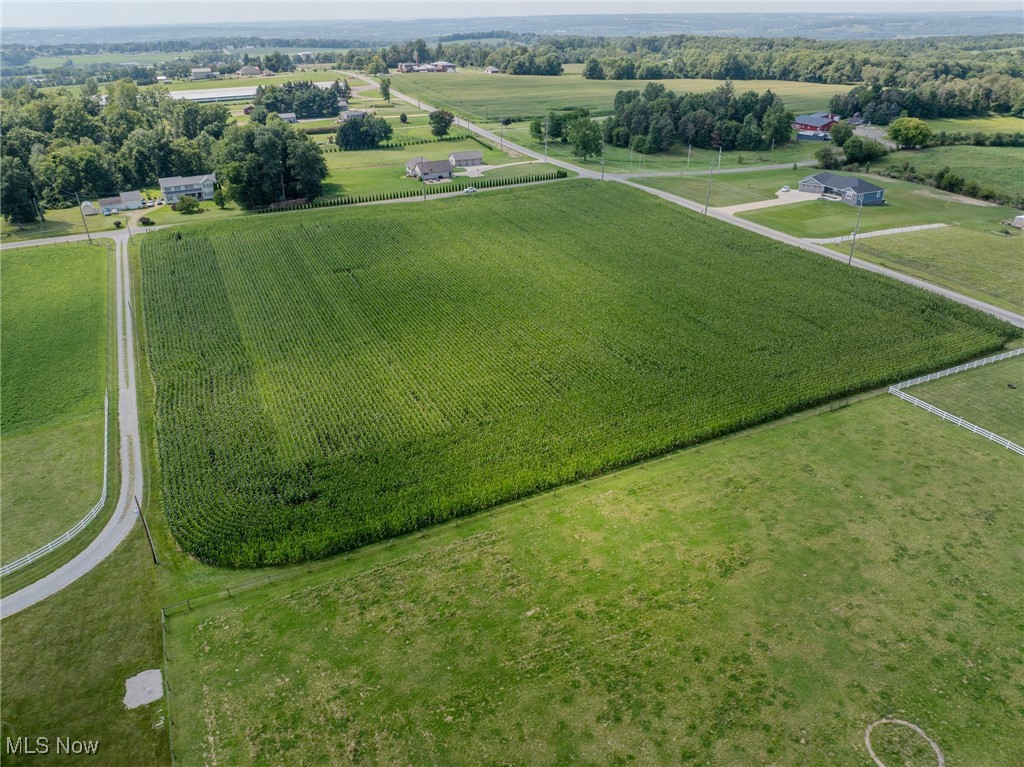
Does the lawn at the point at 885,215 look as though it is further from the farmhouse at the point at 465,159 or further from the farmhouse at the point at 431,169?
the farmhouse at the point at 465,159

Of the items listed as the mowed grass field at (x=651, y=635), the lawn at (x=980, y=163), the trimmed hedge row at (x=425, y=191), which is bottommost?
the mowed grass field at (x=651, y=635)

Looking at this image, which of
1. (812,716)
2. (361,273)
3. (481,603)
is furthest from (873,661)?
(361,273)

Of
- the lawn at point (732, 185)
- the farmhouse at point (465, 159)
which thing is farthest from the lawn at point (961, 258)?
the farmhouse at point (465, 159)

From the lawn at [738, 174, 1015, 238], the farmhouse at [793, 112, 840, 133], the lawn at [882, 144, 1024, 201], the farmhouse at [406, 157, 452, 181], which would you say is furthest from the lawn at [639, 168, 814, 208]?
the farmhouse at [406, 157, 452, 181]

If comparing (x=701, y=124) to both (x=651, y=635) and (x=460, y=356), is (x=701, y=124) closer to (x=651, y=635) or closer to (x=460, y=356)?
(x=460, y=356)

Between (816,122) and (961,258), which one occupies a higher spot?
(816,122)

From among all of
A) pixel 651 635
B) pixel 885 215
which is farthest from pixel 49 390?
pixel 885 215
